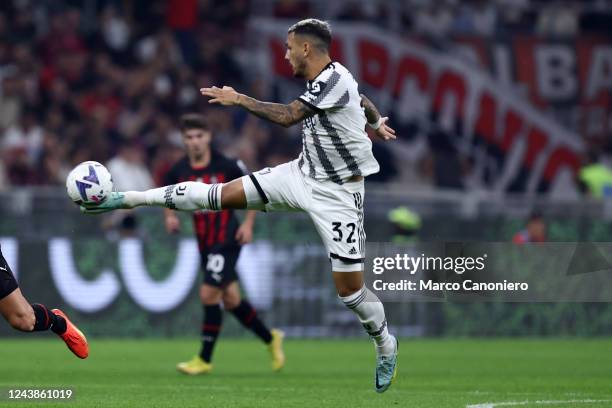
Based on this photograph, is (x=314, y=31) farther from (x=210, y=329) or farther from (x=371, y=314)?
(x=210, y=329)

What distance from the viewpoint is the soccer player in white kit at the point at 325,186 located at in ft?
30.5

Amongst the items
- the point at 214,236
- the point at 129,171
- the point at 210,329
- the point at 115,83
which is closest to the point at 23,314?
the point at 210,329

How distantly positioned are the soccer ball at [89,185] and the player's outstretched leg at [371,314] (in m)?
1.70

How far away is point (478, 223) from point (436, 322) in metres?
1.34

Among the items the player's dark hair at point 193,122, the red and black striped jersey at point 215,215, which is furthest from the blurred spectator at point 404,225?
the player's dark hair at point 193,122

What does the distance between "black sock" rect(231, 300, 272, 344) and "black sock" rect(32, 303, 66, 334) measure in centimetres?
296

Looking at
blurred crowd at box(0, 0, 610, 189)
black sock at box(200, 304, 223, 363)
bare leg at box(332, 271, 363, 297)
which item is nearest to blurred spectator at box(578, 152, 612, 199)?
blurred crowd at box(0, 0, 610, 189)

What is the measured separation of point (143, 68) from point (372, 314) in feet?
38.2

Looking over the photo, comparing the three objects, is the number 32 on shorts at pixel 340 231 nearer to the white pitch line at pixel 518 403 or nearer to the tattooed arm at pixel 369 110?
the tattooed arm at pixel 369 110

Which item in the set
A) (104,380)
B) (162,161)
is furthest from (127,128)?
(104,380)

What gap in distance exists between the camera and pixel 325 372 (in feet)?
40.7

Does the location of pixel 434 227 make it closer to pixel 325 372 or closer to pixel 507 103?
pixel 325 372

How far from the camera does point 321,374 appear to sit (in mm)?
12195

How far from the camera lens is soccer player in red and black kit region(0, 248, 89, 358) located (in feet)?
30.8
